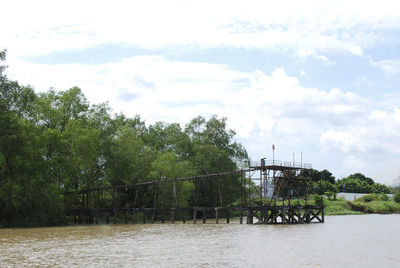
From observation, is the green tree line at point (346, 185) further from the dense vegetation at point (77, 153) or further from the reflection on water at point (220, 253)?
the reflection on water at point (220, 253)

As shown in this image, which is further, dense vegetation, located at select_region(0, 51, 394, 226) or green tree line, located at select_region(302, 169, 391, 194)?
green tree line, located at select_region(302, 169, 391, 194)

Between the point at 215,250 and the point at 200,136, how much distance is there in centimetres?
5841

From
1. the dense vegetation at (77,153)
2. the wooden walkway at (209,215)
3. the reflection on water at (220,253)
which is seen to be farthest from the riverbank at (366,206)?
the reflection on water at (220,253)

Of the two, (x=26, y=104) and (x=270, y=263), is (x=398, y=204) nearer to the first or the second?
(x=26, y=104)

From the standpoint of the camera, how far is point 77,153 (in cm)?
5691

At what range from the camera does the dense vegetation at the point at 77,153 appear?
4866 centimetres

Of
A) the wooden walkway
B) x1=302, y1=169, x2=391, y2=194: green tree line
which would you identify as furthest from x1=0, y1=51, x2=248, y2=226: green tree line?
x1=302, y1=169, x2=391, y2=194: green tree line

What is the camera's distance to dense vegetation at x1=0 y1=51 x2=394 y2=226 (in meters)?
48.7

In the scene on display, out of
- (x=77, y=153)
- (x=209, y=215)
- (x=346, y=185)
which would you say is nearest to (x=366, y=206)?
(x=209, y=215)

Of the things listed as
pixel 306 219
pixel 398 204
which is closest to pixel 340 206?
pixel 398 204

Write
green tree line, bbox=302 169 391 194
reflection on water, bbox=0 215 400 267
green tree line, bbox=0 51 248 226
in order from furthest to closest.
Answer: green tree line, bbox=302 169 391 194 → green tree line, bbox=0 51 248 226 → reflection on water, bbox=0 215 400 267

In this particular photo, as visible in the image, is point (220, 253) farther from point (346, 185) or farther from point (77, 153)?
point (346, 185)

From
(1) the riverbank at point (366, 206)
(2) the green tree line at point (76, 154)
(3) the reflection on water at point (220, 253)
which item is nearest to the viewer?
(3) the reflection on water at point (220, 253)

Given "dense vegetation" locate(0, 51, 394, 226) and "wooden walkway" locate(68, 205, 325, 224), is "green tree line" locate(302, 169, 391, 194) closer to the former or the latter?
"wooden walkway" locate(68, 205, 325, 224)
